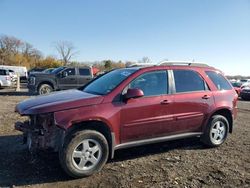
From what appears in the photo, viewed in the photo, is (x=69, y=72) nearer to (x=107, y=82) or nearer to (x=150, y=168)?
(x=107, y=82)

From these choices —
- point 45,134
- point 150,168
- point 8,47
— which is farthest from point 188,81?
point 8,47

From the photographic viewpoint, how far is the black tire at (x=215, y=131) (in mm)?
6359

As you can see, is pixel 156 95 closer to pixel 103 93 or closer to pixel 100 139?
pixel 103 93

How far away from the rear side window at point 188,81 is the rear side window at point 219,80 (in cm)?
36

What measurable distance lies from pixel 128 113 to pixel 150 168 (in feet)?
3.33

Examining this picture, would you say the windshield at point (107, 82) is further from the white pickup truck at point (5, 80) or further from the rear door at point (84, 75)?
the white pickup truck at point (5, 80)

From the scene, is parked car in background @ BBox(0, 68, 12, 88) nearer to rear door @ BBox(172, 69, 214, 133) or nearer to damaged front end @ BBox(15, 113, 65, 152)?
rear door @ BBox(172, 69, 214, 133)

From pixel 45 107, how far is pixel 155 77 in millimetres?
2177

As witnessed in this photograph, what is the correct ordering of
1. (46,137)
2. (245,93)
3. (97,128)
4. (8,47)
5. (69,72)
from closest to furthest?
(46,137), (97,128), (69,72), (245,93), (8,47)

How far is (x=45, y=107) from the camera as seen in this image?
459cm

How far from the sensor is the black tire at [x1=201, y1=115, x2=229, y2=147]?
6.36m

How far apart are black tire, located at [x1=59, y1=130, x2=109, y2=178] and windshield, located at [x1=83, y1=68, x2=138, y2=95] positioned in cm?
86

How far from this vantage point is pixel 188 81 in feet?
20.3

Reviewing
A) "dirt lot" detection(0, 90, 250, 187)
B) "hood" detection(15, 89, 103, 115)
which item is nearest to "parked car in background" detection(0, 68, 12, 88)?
"dirt lot" detection(0, 90, 250, 187)
